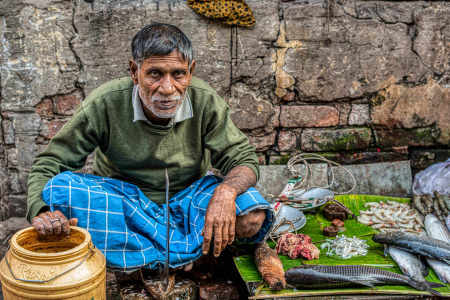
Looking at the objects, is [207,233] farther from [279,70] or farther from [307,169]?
[279,70]

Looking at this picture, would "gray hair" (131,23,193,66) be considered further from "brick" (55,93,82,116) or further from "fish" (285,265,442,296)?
"fish" (285,265,442,296)

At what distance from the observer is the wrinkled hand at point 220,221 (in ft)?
7.38

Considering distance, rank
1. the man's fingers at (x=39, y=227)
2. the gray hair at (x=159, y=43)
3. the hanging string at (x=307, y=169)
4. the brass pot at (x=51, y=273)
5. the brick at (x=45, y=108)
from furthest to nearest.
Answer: the hanging string at (x=307, y=169), the brick at (x=45, y=108), the gray hair at (x=159, y=43), the man's fingers at (x=39, y=227), the brass pot at (x=51, y=273)

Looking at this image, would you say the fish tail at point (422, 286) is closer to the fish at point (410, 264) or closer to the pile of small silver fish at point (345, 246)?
the fish at point (410, 264)

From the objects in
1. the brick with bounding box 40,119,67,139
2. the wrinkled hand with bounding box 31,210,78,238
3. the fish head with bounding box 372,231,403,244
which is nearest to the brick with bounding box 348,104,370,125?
the fish head with bounding box 372,231,403,244

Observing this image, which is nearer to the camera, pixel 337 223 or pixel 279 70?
Answer: pixel 337 223

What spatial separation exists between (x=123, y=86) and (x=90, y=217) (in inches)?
34.8

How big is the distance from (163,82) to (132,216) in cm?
81

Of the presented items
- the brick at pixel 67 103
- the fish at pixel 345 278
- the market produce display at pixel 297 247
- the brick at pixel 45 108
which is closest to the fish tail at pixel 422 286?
the fish at pixel 345 278

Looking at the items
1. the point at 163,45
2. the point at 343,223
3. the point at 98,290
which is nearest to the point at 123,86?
the point at 163,45

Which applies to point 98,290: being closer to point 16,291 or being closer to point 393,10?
point 16,291

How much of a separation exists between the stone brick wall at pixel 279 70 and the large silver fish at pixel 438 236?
909 mm

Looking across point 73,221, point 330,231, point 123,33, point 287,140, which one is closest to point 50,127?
point 123,33

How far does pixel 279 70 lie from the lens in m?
3.61
